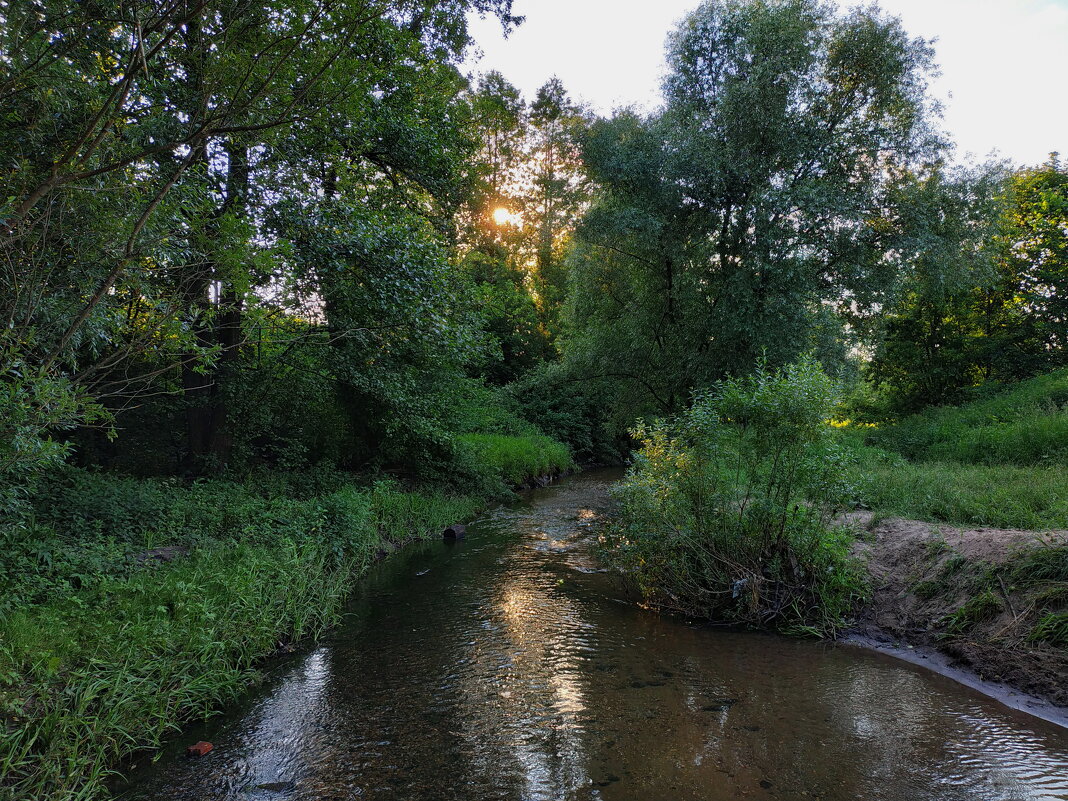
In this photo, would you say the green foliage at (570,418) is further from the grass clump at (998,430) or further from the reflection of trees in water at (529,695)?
the reflection of trees in water at (529,695)

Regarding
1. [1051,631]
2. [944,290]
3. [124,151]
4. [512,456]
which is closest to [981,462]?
[944,290]

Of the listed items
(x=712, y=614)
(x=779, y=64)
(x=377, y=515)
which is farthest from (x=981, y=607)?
(x=779, y=64)

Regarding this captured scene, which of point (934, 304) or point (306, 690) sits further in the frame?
point (934, 304)

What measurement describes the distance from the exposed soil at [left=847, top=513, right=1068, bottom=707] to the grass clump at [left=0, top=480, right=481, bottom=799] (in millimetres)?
7107

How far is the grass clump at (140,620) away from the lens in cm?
410

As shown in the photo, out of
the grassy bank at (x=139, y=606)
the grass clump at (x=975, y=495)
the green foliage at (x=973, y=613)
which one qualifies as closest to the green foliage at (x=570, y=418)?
the grass clump at (x=975, y=495)

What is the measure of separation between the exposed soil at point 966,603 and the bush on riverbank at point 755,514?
0.47 meters

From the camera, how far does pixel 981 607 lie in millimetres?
6195

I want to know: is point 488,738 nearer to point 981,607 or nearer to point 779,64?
point 981,607

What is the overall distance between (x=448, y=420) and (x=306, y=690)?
9018mm

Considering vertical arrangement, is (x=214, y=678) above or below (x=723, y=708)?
above

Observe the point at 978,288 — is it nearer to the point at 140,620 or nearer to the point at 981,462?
the point at 981,462

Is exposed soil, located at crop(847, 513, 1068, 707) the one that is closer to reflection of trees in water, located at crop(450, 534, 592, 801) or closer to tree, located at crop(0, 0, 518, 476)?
reflection of trees in water, located at crop(450, 534, 592, 801)

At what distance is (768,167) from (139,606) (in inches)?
666
